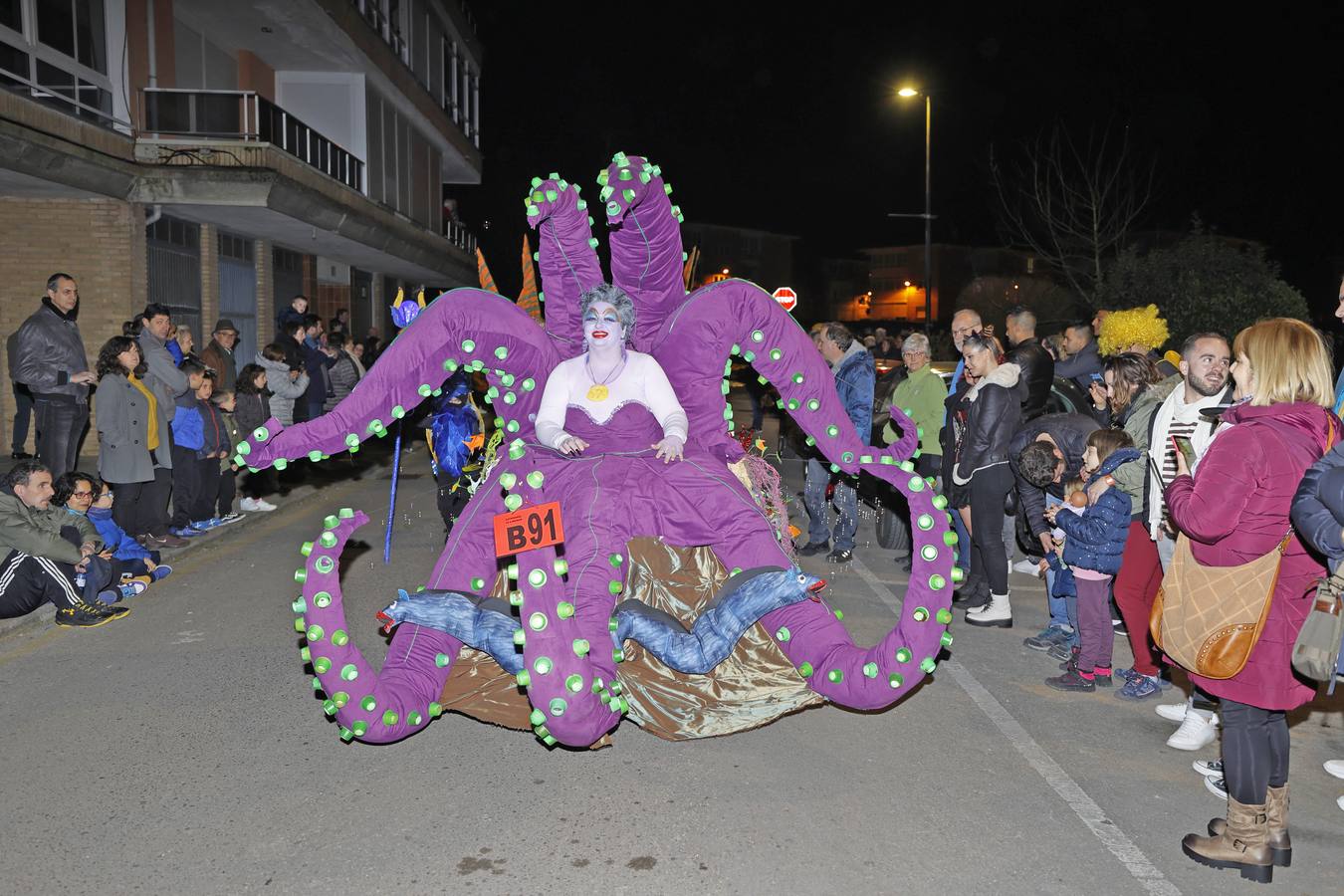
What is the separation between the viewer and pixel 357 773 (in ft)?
14.9

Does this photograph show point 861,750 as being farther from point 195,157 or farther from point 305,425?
point 195,157

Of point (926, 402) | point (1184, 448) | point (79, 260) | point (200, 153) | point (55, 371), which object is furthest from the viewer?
point (200, 153)

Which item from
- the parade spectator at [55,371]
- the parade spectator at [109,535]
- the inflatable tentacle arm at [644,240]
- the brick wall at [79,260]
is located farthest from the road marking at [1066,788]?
the brick wall at [79,260]

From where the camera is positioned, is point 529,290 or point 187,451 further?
point 187,451

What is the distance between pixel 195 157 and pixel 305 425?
40.6 ft

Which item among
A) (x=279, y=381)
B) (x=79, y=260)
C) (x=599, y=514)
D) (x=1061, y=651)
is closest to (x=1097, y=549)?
(x=1061, y=651)

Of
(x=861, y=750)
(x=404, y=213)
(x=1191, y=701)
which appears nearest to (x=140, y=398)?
(x=861, y=750)

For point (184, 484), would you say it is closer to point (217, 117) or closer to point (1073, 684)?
point (1073, 684)

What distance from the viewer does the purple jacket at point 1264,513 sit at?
3664 millimetres

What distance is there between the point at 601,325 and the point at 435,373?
32.7 inches

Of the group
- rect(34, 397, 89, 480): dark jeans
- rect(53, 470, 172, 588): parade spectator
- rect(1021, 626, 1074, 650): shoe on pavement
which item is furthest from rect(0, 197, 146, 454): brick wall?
rect(1021, 626, 1074, 650): shoe on pavement

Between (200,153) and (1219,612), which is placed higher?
(200,153)

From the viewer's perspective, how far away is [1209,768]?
4.62 metres

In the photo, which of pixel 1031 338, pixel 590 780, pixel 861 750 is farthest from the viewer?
pixel 1031 338
